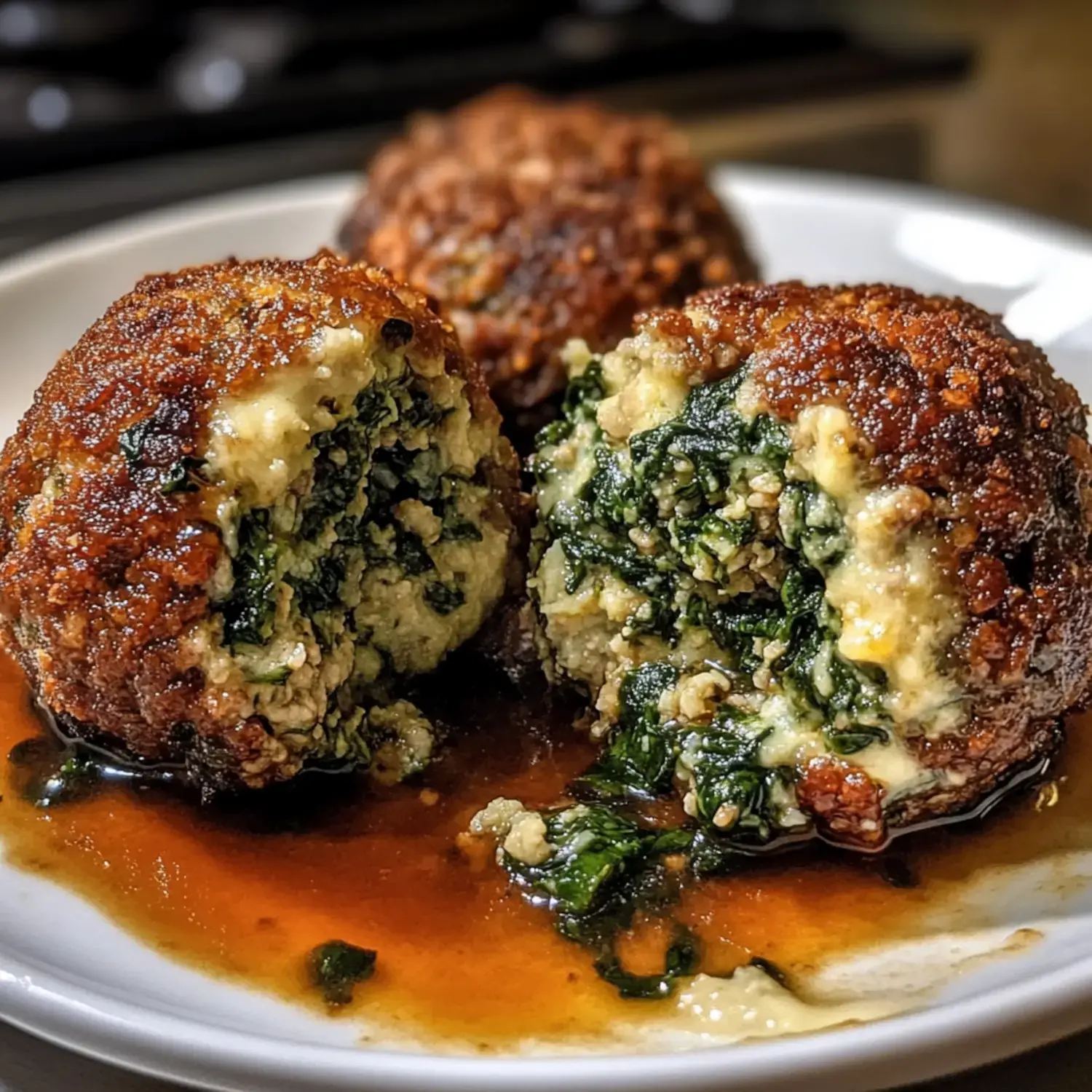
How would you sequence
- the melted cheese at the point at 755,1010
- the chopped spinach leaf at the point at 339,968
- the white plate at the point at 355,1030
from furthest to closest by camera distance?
the chopped spinach leaf at the point at 339,968 < the melted cheese at the point at 755,1010 < the white plate at the point at 355,1030

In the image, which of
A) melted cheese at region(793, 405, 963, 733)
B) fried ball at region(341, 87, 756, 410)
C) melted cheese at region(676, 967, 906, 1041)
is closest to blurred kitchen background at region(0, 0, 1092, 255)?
fried ball at region(341, 87, 756, 410)

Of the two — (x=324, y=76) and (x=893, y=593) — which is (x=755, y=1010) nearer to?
(x=893, y=593)

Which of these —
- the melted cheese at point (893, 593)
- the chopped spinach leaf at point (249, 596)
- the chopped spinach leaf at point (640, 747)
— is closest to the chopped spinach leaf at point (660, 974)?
the chopped spinach leaf at point (640, 747)

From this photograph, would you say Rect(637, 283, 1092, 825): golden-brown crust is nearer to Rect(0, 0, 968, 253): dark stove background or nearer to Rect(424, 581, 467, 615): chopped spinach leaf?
Rect(424, 581, 467, 615): chopped spinach leaf

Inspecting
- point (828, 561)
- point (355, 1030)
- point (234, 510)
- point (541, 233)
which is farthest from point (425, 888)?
point (541, 233)

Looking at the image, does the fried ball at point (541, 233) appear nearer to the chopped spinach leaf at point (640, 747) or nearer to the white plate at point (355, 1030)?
the chopped spinach leaf at point (640, 747)

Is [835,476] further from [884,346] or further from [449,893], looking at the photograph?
[449,893]
